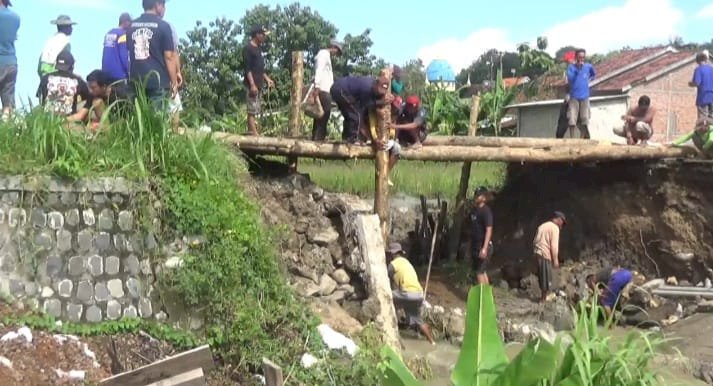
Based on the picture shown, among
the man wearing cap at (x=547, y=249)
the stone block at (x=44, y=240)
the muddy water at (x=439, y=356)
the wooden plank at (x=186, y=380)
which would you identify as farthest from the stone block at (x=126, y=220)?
the man wearing cap at (x=547, y=249)

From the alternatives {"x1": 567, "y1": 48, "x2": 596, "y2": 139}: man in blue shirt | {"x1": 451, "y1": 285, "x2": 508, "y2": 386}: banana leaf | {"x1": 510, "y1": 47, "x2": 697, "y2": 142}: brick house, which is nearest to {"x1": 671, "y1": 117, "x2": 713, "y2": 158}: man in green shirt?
{"x1": 567, "y1": 48, "x2": 596, "y2": 139}: man in blue shirt

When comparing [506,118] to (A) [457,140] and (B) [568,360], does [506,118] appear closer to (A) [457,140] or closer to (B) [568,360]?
(A) [457,140]

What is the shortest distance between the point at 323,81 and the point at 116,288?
4062mm

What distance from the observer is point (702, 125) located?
13453 mm

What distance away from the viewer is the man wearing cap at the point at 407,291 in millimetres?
10914

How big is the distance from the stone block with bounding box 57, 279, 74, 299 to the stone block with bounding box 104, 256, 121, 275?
0.32 m

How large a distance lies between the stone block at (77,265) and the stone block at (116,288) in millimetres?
255

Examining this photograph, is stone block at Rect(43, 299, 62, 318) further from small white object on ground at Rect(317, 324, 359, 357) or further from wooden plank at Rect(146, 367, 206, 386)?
small white object on ground at Rect(317, 324, 359, 357)

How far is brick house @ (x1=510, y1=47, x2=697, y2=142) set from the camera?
2469cm

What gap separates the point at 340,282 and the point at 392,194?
7273 millimetres

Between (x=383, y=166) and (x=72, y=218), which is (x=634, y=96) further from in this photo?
(x=72, y=218)

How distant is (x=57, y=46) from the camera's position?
931 centimetres

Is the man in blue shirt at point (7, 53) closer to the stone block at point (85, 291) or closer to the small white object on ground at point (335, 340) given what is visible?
the stone block at point (85, 291)

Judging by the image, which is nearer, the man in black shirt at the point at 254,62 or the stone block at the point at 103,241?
the stone block at the point at 103,241
